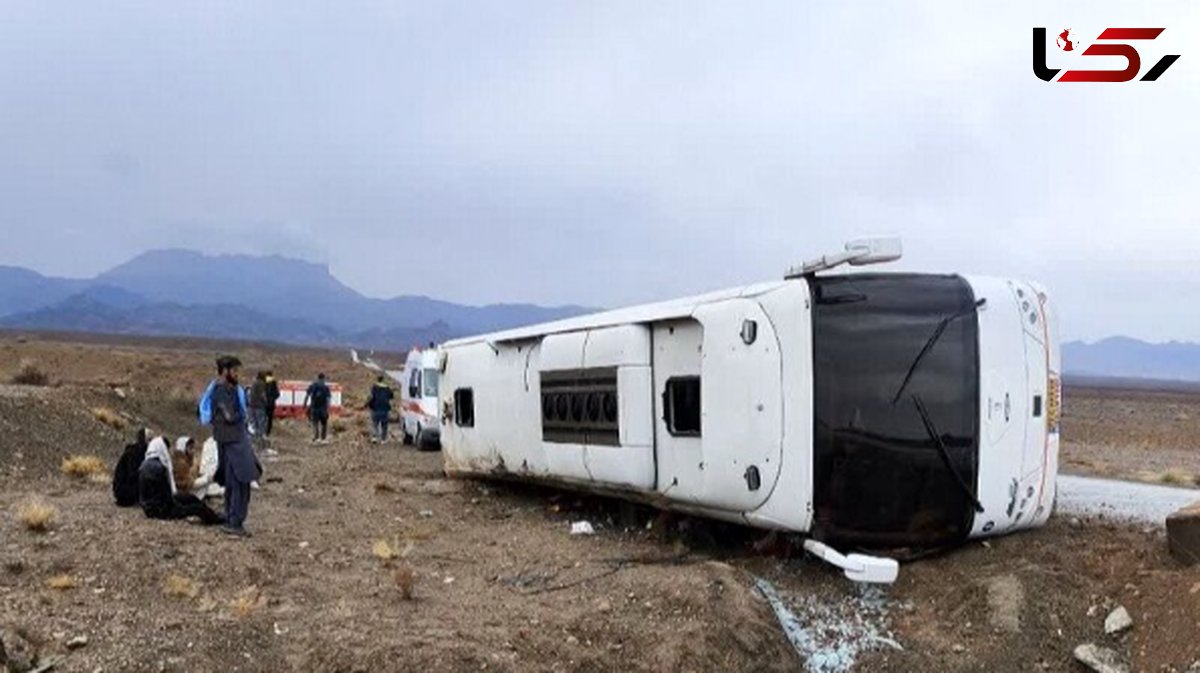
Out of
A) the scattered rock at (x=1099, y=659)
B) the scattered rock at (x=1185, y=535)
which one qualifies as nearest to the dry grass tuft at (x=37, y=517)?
the scattered rock at (x=1099, y=659)

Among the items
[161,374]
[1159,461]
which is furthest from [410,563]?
[161,374]

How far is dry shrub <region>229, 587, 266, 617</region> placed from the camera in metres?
8.04

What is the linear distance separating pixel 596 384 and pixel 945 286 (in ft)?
11.7

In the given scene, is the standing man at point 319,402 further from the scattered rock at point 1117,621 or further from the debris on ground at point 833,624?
the scattered rock at point 1117,621

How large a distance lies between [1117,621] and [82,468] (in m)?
13.5

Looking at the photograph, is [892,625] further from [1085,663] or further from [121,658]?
[121,658]

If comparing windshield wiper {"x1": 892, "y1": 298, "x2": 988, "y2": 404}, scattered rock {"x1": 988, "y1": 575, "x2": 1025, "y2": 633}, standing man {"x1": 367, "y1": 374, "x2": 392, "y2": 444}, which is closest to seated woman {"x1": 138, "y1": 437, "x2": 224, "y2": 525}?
windshield wiper {"x1": 892, "y1": 298, "x2": 988, "y2": 404}

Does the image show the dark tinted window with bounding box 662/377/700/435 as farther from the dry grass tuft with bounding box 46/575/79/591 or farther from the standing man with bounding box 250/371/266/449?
the standing man with bounding box 250/371/266/449

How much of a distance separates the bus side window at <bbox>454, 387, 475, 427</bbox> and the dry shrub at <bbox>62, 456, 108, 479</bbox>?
16.4 feet

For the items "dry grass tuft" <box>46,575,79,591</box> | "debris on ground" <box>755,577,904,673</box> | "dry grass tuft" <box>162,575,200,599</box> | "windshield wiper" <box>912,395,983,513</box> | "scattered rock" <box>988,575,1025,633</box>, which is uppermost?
"windshield wiper" <box>912,395,983,513</box>

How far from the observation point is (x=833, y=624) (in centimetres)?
820

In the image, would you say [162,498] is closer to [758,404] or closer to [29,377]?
[758,404]

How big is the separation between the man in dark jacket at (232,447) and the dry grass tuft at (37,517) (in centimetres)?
155

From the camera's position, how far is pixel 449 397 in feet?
55.6
